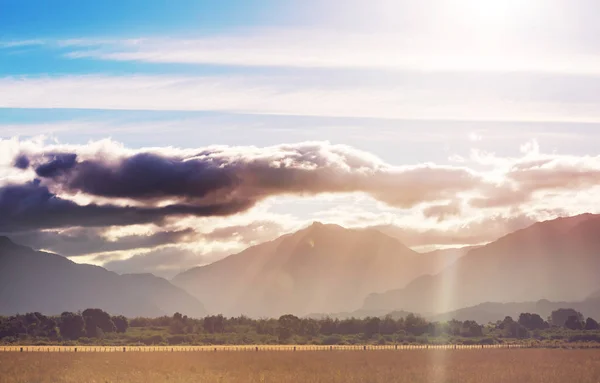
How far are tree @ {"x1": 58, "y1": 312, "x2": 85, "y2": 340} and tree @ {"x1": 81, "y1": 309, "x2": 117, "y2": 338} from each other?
1.14 meters

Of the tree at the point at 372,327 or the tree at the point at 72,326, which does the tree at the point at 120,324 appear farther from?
the tree at the point at 372,327

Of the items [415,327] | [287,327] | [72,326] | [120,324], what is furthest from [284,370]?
[415,327]

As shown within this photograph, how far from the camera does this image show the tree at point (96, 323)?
16493 cm

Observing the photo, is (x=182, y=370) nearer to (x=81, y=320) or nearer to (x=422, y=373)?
(x=422, y=373)

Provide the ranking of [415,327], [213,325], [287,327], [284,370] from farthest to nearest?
1. [415,327]
2. [213,325]
3. [287,327]
4. [284,370]

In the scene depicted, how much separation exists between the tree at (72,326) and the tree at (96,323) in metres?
1.14

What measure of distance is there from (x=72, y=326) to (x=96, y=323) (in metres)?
8.18

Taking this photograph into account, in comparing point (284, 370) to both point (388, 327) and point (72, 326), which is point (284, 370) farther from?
point (388, 327)

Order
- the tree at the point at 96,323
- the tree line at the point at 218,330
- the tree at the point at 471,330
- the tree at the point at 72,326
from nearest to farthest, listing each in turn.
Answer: the tree line at the point at 218,330 → the tree at the point at 72,326 → the tree at the point at 96,323 → the tree at the point at 471,330

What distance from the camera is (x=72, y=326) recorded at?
16338 cm

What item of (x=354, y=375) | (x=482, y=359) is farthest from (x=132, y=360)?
(x=482, y=359)

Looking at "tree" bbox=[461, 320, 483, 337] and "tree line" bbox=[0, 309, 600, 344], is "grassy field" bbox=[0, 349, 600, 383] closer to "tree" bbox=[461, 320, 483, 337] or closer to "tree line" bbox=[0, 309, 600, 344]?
"tree line" bbox=[0, 309, 600, 344]

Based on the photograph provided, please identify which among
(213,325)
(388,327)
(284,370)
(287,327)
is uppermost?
(213,325)

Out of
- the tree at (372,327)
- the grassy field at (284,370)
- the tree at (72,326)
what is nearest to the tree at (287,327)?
the tree at (372,327)
